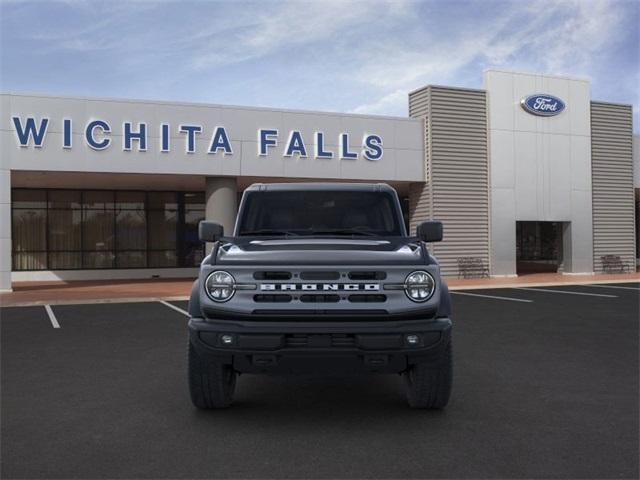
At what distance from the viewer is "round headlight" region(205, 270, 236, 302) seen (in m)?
4.91

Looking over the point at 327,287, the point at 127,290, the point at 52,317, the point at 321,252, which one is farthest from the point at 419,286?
the point at 127,290

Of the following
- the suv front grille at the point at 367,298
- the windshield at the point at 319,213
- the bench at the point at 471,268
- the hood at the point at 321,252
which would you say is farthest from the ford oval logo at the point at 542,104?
the suv front grille at the point at 367,298

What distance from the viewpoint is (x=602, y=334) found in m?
9.97

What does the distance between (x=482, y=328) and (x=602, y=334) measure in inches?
73.1

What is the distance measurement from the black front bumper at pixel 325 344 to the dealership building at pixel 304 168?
1661cm

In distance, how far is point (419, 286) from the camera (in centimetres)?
489

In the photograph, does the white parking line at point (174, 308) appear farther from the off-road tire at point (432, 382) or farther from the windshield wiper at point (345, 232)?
the off-road tire at point (432, 382)

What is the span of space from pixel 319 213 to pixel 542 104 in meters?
21.1

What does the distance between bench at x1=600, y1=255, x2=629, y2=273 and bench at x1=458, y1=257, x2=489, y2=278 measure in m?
5.58

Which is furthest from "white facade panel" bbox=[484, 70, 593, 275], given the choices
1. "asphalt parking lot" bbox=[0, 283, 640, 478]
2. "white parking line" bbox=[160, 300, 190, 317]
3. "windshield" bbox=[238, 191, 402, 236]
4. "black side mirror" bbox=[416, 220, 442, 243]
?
"black side mirror" bbox=[416, 220, 442, 243]

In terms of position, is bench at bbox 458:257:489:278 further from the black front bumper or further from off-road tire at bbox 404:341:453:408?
the black front bumper

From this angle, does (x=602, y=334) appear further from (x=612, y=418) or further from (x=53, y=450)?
(x=53, y=450)

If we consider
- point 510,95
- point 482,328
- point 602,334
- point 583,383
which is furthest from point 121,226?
point 583,383

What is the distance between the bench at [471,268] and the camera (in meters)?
23.9
